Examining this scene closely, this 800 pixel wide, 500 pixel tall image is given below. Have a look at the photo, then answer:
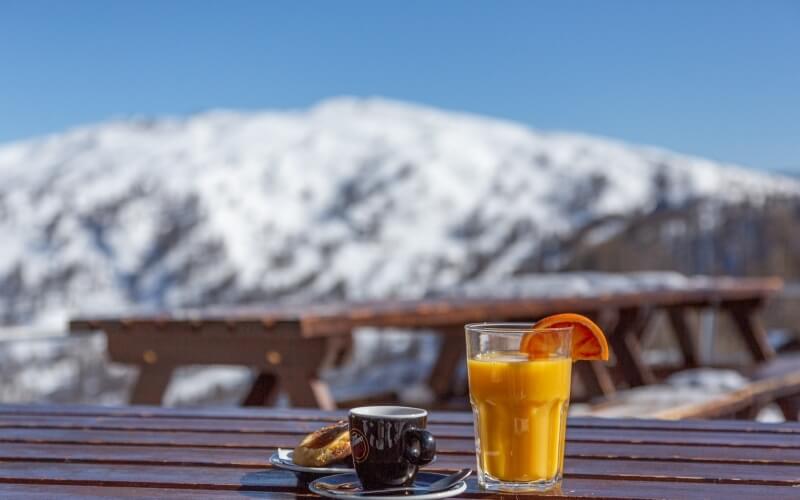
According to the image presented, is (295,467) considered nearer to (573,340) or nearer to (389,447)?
(389,447)

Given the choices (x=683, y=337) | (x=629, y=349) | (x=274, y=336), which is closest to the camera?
(x=274, y=336)

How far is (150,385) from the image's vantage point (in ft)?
12.4

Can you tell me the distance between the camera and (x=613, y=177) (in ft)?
62.5

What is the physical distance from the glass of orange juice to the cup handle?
92mm

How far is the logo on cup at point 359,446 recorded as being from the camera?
958 mm

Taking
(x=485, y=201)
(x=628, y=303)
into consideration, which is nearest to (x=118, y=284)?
(x=485, y=201)

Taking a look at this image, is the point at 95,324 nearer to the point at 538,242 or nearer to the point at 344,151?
the point at 538,242

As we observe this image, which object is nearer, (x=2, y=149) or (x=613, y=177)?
(x=613, y=177)

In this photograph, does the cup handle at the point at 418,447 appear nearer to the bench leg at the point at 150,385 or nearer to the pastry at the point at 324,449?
the pastry at the point at 324,449

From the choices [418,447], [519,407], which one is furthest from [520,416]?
[418,447]

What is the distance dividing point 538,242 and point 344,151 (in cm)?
724

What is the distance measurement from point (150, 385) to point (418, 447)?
9.88 feet

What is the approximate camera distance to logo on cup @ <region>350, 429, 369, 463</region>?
0.96 m

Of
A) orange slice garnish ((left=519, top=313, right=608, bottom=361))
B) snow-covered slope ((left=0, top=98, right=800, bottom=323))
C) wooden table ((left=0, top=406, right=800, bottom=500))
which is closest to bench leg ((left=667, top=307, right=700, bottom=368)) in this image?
wooden table ((left=0, top=406, right=800, bottom=500))
